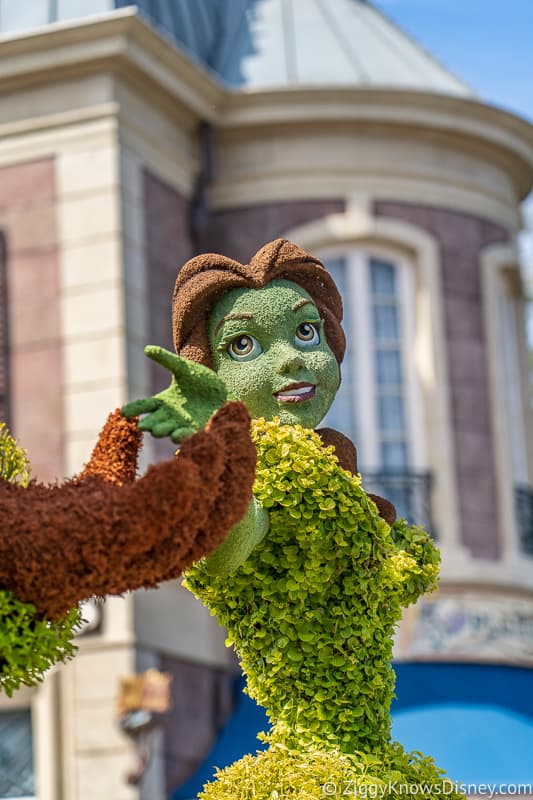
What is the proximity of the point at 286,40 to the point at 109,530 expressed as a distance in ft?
35.7

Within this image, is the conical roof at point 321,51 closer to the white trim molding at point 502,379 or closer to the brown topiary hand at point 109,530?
the white trim molding at point 502,379

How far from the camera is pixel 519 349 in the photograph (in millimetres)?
13961

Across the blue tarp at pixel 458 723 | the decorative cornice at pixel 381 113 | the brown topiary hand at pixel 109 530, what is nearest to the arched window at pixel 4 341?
the decorative cornice at pixel 381 113

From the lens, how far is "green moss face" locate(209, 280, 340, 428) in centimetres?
499

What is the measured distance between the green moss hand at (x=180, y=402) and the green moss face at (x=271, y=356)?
2.37 feet

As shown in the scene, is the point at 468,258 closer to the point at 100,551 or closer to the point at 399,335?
the point at 399,335

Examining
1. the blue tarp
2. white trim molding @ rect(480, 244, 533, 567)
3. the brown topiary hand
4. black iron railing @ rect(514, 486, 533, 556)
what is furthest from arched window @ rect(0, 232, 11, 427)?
the brown topiary hand

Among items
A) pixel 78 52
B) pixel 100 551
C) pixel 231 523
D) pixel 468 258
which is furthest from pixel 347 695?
pixel 468 258

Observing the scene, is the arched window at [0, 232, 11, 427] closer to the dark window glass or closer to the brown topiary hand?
the dark window glass

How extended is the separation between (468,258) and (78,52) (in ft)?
13.0

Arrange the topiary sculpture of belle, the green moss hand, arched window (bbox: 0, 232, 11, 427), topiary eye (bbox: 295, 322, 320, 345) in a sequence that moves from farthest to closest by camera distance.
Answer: arched window (bbox: 0, 232, 11, 427)
topiary eye (bbox: 295, 322, 320, 345)
the topiary sculpture of belle
the green moss hand

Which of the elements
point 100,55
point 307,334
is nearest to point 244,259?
point 100,55

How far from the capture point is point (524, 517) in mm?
13102

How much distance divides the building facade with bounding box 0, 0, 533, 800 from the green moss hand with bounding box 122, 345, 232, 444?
Result: 7.00 meters
